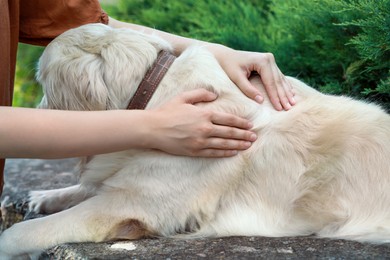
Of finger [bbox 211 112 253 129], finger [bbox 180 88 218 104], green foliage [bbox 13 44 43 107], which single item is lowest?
green foliage [bbox 13 44 43 107]

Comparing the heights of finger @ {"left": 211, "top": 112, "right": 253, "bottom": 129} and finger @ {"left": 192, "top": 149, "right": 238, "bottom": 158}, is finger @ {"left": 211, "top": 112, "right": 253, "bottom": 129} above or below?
above

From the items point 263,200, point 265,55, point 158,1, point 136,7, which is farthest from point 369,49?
point 136,7

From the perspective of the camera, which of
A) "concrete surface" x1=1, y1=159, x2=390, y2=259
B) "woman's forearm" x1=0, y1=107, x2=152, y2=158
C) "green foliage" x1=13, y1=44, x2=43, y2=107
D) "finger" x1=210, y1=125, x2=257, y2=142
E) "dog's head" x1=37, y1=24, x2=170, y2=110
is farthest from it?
"green foliage" x1=13, y1=44, x2=43, y2=107

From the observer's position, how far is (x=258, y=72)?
263cm

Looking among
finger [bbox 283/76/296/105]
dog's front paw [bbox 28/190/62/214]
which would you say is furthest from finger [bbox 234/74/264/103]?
dog's front paw [bbox 28/190/62/214]

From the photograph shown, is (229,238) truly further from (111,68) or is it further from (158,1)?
(158,1)

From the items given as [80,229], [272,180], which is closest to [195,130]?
[272,180]

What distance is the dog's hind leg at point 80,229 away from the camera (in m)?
2.37

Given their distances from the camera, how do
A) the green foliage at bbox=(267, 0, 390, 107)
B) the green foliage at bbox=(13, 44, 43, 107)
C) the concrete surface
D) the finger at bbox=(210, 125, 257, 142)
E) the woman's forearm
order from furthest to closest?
the green foliage at bbox=(13, 44, 43, 107) < the green foliage at bbox=(267, 0, 390, 107) < the finger at bbox=(210, 125, 257, 142) < the woman's forearm < the concrete surface

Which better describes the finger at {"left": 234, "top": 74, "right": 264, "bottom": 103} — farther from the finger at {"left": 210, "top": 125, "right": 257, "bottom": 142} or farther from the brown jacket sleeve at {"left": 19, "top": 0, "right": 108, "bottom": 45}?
the brown jacket sleeve at {"left": 19, "top": 0, "right": 108, "bottom": 45}

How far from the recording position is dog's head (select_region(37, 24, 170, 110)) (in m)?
2.48

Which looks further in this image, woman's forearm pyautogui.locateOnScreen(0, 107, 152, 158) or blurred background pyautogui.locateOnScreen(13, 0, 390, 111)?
blurred background pyautogui.locateOnScreen(13, 0, 390, 111)

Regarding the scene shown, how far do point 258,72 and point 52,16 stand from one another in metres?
1.06

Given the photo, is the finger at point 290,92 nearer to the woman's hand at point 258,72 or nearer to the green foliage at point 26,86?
the woman's hand at point 258,72
